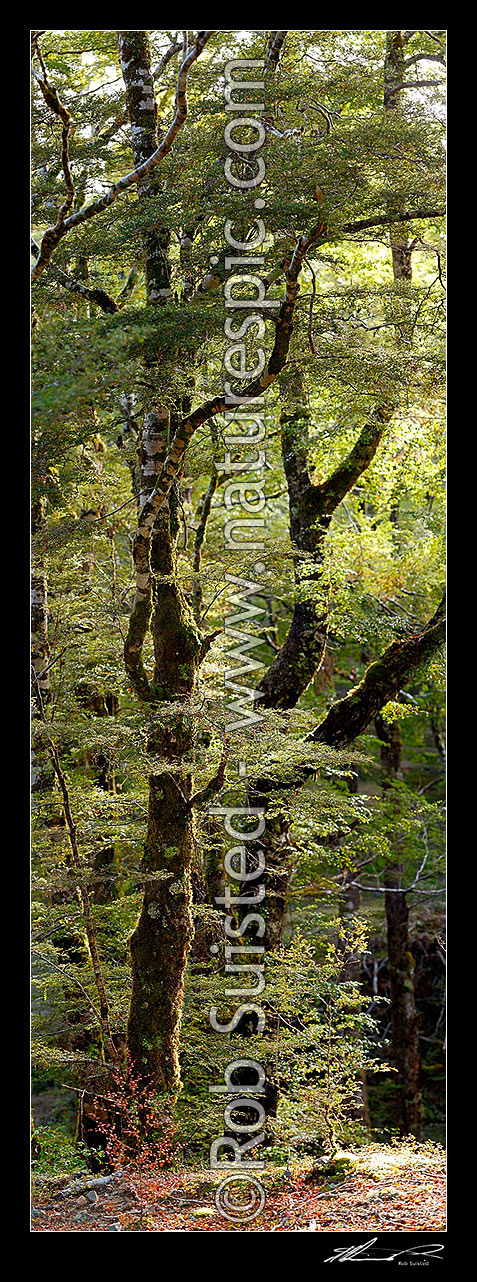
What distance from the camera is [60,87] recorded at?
194 inches

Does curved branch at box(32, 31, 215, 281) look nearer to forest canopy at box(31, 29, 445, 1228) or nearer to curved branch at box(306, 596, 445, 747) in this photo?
forest canopy at box(31, 29, 445, 1228)

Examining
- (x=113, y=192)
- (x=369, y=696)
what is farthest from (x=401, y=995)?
(x=113, y=192)

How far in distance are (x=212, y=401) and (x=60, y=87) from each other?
2.02 m

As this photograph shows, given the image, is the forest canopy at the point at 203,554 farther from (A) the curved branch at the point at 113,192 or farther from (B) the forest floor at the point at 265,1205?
(B) the forest floor at the point at 265,1205
